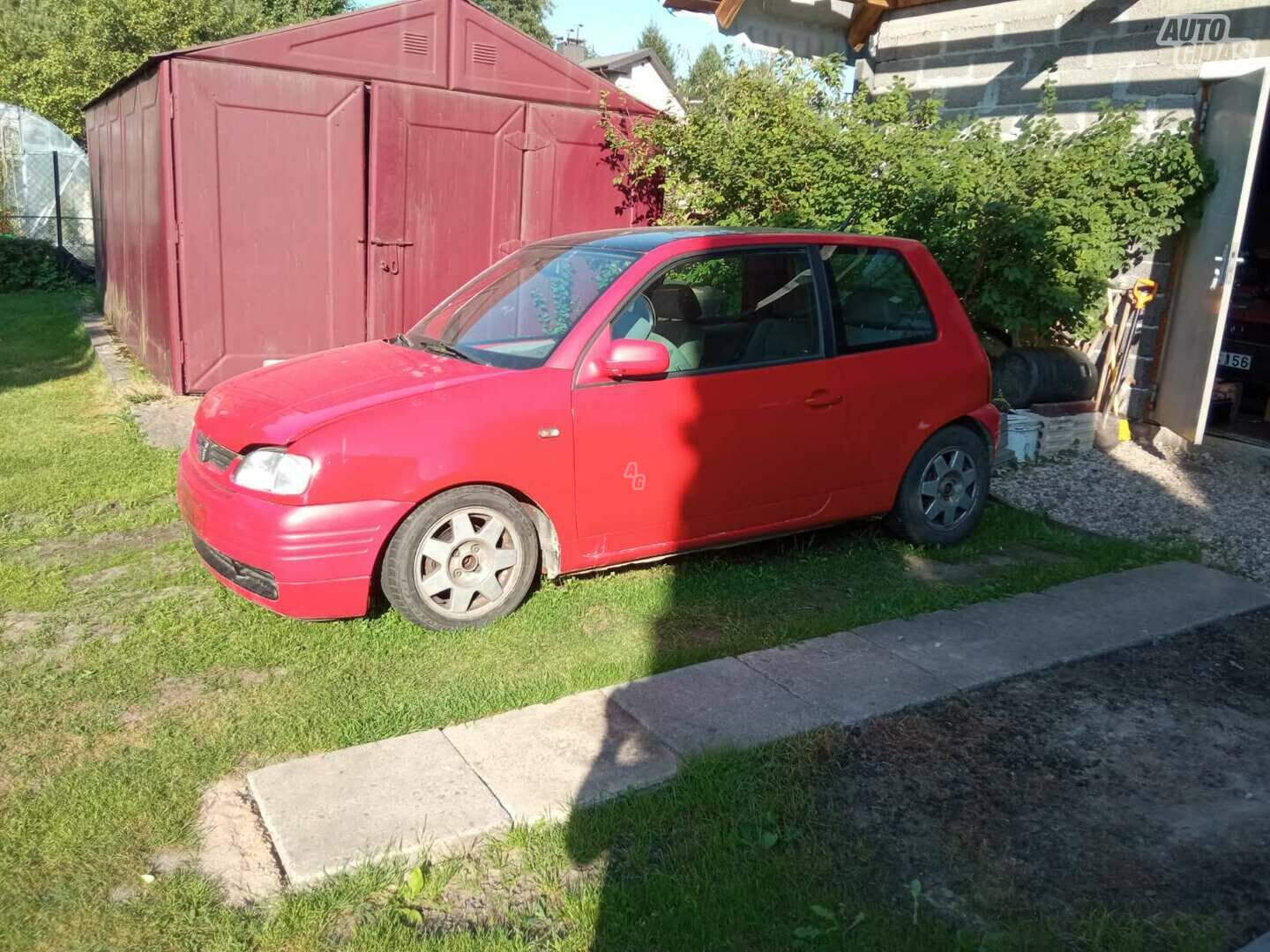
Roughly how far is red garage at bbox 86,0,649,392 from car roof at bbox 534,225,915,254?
4.18 metres

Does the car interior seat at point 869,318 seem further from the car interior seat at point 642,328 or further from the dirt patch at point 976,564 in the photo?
the dirt patch at point 976,564

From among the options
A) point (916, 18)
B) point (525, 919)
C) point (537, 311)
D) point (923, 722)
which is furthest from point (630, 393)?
point (916, 18)

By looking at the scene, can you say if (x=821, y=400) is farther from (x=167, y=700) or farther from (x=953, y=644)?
(x=167, y=700)

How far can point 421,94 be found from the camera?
951cm

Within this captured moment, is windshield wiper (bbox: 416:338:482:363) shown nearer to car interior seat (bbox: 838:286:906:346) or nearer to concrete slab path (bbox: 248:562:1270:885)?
concrete slab path (bbox: 248:562:1270:885)

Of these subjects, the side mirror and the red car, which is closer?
the red car

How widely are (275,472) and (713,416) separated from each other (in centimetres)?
195

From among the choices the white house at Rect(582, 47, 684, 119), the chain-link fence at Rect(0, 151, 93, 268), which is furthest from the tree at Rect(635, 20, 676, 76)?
the chain-link fence at Rect(0, 151, 93, 268)

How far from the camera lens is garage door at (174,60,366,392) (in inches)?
348

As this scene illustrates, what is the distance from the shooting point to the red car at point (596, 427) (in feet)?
14.4

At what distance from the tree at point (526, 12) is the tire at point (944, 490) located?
46.4 meters

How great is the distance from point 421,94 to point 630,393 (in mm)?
5784

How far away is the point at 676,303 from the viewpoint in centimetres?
516

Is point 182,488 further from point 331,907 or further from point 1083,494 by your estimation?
point 1083,494
